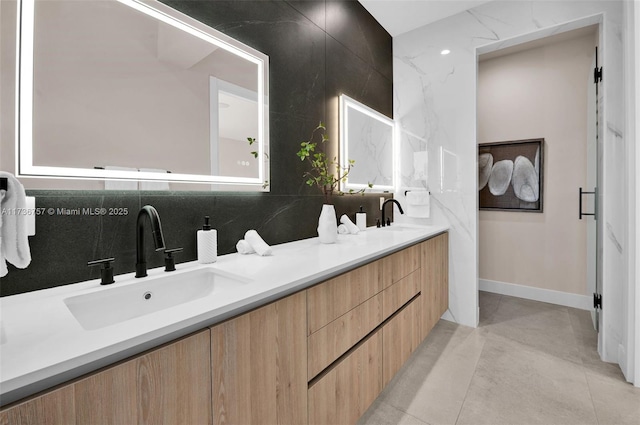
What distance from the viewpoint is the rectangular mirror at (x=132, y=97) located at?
93cm

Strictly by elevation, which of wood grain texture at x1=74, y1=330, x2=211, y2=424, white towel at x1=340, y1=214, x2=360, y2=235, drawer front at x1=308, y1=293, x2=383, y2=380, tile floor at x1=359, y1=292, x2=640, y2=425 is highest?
white towel at x1=340, y1=214, x2=360, y2=235

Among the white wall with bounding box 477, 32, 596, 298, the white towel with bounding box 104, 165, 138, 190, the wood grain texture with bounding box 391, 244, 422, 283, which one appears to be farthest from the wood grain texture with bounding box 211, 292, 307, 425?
the white wall with bounding box 477, 32, 596, 298

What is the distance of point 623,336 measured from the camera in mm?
1951

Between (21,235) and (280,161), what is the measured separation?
4.07 feet

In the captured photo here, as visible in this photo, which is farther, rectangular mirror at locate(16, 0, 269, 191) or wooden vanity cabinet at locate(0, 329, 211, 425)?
rectangular mirror at locate(16, 0, 269, 191)

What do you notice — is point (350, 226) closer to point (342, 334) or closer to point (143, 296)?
point (342, 334)

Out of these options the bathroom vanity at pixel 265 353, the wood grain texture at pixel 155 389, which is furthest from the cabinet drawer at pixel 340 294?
the wood grain texture at pixel 155 389

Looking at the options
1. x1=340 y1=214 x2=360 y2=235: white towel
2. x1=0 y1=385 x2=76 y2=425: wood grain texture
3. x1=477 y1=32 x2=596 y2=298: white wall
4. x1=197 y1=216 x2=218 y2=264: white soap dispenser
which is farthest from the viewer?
x1=477 y1=32 x2=596 y2=298: white wall

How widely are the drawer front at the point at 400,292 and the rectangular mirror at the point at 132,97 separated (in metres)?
0.97

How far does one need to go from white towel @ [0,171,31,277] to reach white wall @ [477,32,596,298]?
3.67m

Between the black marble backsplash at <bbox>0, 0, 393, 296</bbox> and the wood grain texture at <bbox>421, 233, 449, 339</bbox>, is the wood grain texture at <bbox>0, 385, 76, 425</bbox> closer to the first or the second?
the black marble backsplash at <bbox>0, 0, 393, 296</bbox>

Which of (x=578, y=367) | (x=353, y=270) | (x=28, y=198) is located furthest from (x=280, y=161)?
(x=578, y=367)

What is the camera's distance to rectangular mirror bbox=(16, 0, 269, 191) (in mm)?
933

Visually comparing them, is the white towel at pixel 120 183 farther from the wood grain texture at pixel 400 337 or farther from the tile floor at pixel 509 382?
the tile floor at pixel 509 382
